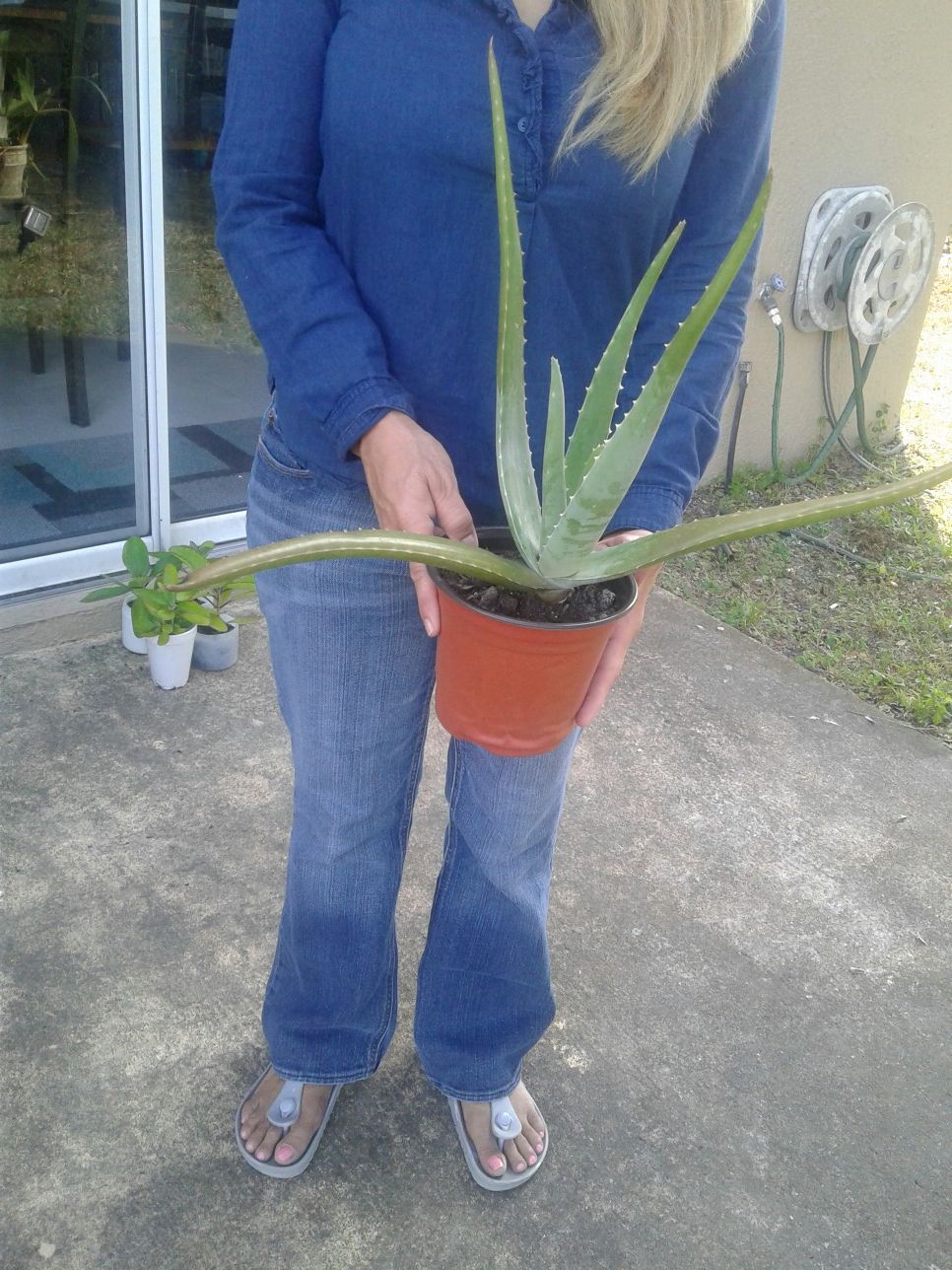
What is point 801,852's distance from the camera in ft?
8.70

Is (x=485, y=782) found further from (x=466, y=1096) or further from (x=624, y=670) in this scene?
(x=624, y=670)

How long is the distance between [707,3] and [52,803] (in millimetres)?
2058

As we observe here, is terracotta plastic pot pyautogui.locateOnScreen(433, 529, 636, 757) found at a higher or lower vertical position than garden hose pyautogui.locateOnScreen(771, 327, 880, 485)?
higher

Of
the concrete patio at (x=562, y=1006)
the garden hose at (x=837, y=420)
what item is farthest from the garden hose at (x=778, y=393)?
the concrete patio at (x=562, y=1006)

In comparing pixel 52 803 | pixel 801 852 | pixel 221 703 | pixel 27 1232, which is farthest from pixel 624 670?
pixel 27 1232

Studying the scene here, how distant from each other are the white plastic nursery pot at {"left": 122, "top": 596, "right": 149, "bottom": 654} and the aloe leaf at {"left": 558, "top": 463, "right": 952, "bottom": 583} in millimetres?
2062

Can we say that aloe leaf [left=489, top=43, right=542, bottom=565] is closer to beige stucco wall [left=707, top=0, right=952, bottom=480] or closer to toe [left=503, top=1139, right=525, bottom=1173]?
toe [left=503, top=1139, right=525, bottom=1173]

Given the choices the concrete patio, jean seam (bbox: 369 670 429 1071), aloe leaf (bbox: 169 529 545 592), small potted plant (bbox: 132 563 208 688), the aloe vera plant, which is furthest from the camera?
small potted plant (bbox: 132 563 208 688)

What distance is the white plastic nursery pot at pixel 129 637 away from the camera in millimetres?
2939

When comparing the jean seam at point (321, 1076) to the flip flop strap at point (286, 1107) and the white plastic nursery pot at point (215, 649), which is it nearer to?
the flip flop strap at point (286, 1107)

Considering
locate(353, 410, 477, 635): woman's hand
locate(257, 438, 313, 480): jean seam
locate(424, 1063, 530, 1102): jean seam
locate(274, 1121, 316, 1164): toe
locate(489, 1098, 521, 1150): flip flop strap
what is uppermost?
locate(353, 410, 477, 635): woman's hand

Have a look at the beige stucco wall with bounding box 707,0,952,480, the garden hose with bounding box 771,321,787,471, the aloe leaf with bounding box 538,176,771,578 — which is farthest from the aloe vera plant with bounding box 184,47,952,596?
the garden hose with bounding box 771,321,787,471

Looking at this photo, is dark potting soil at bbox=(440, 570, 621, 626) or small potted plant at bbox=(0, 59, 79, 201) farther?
small potted plant at bbox=(0, 59, 79, 201)

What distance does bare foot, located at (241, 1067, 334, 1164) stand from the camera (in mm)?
1718
